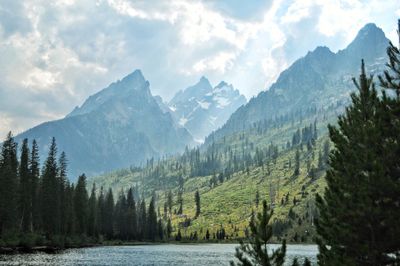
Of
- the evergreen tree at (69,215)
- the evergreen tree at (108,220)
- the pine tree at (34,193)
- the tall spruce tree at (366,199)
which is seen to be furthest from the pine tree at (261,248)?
the evergreen tree at (108,220)

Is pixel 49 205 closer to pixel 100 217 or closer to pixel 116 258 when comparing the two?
pixel 116 258

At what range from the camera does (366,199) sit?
2600 centimetres

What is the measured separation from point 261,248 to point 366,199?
22.2 feet

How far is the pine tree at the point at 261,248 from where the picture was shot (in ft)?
83.0

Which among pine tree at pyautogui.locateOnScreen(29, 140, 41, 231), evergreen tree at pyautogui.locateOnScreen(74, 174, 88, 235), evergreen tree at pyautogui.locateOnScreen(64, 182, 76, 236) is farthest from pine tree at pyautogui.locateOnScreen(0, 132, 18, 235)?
evergreen tree at pyautogui.locateOnScreen(74, 174, 88, 235)

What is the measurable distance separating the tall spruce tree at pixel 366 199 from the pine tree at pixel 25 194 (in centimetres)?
9501

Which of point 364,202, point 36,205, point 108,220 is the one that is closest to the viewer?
point 364,202

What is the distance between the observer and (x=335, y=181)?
3050cm

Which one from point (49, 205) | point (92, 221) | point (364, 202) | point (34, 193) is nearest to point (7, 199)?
point (34, 193)

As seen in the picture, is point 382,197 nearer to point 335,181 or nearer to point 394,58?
point 335,181

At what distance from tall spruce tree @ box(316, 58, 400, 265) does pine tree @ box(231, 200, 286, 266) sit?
12.0ft

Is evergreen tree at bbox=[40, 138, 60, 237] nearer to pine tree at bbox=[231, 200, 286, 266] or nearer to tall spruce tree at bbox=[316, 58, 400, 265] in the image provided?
pine tree at bbox=[231, 200, 286, 266]

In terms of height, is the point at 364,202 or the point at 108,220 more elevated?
the point at 108,220

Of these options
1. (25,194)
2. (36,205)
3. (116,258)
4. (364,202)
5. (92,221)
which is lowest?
(116,258)
